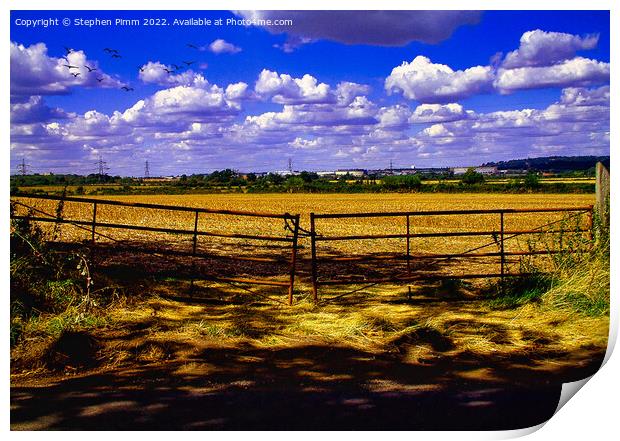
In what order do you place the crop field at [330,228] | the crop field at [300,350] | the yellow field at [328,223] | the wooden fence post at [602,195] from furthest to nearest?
the yellow field at [328,223] → the crop field at [330,228] → the wooden fence post at [602,195] → the crop field at [300,350]

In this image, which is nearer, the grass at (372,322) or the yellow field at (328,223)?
the grass at (372,322)

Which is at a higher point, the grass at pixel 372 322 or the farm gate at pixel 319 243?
the farm gate at pixel 319 243

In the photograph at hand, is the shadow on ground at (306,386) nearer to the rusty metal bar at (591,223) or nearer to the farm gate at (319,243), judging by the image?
the farm gate at (319,243)

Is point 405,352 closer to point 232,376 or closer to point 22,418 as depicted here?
point 232,376

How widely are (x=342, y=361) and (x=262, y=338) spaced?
107 centimetres

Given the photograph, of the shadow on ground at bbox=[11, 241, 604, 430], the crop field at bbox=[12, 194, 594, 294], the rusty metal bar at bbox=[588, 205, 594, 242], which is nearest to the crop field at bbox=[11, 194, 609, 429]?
the shadow on ground at bbox=[11, 241, 604, 430]

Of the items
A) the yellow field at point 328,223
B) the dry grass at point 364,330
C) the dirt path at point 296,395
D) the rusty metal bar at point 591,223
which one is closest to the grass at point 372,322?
the dry grass at point 364,330

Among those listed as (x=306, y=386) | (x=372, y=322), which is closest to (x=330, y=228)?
(x=372, y=322)

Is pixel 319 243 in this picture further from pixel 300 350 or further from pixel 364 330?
pixel 300 350

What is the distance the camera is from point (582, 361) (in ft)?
17.5

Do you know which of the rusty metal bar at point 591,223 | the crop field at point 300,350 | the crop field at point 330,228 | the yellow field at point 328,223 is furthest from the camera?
the yellow field at point 328,223

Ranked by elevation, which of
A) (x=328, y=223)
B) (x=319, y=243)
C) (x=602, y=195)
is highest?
(x=602, y=195)

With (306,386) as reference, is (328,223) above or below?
above

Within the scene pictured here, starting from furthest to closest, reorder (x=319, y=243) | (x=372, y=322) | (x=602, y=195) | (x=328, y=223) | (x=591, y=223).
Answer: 1. (x=328, y=223)
2. (x=319, y=243)
3. (x=591, y=223)
4. (x=602, y=195)
5. (x=372, y=322)
